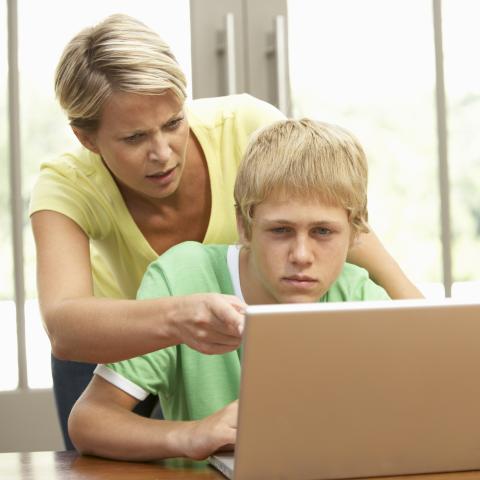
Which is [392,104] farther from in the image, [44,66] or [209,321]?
[209,321]

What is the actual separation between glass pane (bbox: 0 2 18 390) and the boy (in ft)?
4.25

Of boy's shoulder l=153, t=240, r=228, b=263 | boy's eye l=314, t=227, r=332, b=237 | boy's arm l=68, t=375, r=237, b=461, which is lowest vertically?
boy's arm l=68, t=375, r=237, b=461

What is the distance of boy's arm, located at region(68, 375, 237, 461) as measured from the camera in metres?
1.10

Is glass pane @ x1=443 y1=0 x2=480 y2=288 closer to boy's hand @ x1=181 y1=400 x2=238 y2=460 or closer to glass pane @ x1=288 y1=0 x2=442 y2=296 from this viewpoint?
glass pane @ x1=288 y1=0 x2=442 y2=296

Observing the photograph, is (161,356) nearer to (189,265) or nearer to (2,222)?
(189,265)

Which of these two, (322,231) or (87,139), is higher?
(87,139)

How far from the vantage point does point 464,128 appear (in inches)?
112

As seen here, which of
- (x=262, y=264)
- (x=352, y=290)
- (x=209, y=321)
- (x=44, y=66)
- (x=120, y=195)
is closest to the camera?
(x=209, y=321)

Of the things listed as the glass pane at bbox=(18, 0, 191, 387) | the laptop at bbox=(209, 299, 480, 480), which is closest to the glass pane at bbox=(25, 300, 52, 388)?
the glass pane at bbox=(18, 0, 191, 387)

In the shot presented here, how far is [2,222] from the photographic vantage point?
8.73 ft

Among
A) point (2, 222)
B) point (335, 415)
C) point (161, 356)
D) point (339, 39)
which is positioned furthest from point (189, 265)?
point (339, 39)

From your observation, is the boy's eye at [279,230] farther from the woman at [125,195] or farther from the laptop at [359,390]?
the laptop at [359,390]

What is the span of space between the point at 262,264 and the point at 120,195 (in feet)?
1.55

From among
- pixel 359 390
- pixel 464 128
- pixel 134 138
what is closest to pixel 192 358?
pixel 134 138
